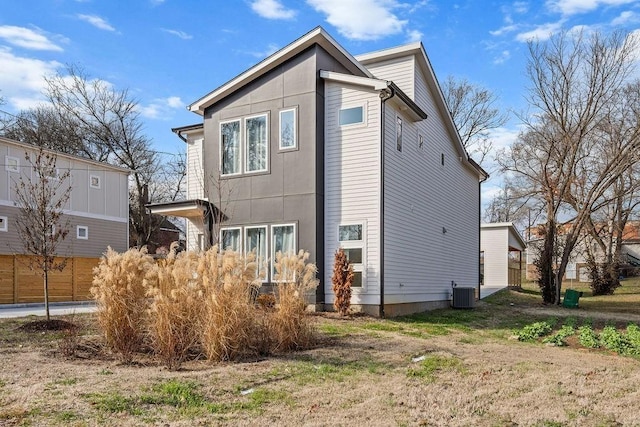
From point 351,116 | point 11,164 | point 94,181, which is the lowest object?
point 94,181

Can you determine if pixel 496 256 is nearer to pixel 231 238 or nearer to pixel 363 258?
pixel 363 258

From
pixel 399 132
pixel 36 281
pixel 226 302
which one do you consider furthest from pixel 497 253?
pixel 226 302

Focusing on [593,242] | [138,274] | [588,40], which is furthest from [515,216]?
[138,274]

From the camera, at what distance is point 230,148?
1499 centimetres

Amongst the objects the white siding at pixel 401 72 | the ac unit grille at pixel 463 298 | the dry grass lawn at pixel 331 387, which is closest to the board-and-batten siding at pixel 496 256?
the ac unit grille at pixel 463 298

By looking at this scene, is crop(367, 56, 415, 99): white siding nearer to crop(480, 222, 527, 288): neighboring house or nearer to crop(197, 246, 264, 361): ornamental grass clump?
crop(197, 246, 264, 361): ornamental grass clump

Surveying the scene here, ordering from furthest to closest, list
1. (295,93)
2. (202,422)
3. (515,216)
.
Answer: (515,216), (295,93), (202,422)

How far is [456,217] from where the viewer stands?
19.9m

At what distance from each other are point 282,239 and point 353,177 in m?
2.45

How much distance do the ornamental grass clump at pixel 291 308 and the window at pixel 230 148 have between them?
6.96 m

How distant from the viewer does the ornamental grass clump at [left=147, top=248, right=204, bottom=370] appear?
6.69 meters

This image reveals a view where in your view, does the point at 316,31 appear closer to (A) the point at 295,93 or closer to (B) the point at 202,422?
(A) the point at 295,93

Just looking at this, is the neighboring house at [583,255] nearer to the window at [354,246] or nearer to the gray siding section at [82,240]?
the window at [354,246]

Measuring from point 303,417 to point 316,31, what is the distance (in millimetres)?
10767
